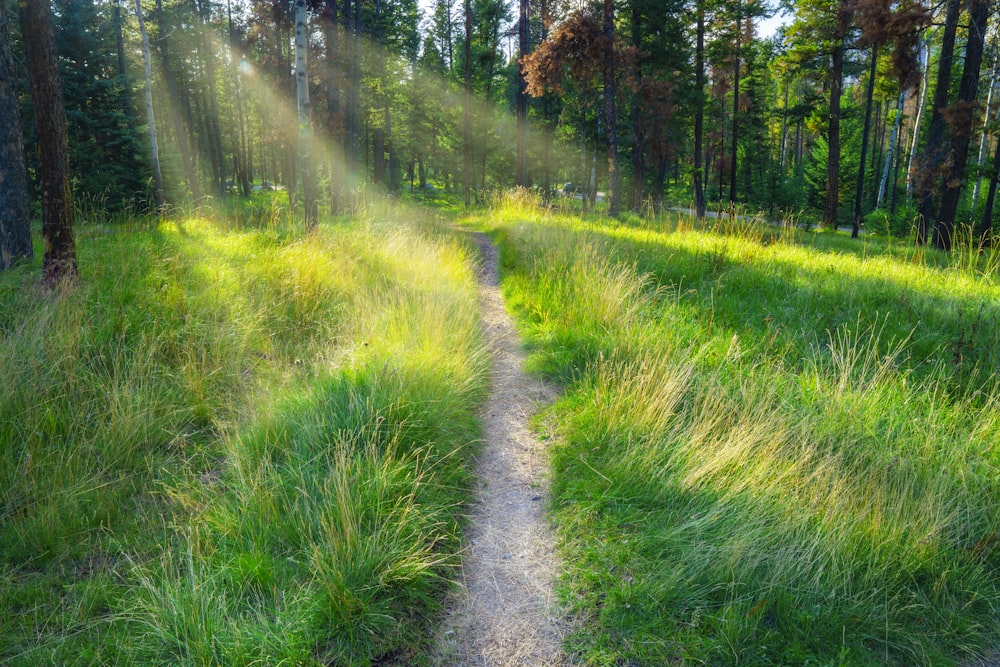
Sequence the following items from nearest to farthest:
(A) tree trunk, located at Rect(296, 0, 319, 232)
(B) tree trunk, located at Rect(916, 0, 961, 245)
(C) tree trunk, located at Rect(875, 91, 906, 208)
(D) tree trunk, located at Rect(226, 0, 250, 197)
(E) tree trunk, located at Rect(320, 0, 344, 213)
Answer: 1. (A) tree trunk, located at Rect(296, 0, 319, 232)
2. (B) tree trunk, located at Rect(916, 0, 961, 245)
3. (E) tree trunk, located at Rect(320, 0, 344, 213)
4. (C) tree trunk, located at Rect(875, 91, 906, 208)
5. (D) tree trunk, located at Rect(226, 0, 250, 197)

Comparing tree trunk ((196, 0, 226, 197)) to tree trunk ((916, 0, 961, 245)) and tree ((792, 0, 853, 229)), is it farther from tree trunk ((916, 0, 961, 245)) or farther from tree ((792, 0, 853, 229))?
tree trunk ((916, 0, 961, 245))

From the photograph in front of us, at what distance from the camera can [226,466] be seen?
3641 mm

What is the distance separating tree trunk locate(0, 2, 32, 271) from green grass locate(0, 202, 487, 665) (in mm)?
2015

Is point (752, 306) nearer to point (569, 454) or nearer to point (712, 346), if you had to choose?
point (712, 346)

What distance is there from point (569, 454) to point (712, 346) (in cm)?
197

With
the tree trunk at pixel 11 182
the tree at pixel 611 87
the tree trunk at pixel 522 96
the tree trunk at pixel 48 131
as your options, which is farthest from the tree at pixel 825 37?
the tree trunk at pixel 11 182

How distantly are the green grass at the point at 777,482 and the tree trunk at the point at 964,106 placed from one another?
9.04 m

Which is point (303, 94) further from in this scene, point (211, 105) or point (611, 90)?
point (211, 105)

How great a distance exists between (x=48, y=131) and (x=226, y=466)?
230 inches

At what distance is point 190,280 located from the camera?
20.6 feet

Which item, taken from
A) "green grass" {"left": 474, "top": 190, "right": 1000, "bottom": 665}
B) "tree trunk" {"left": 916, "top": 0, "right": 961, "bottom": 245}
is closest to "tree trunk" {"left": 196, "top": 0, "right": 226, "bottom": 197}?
"tree trunk" {"left": 916, "top": 0, "right": 961, "bottom": 245}

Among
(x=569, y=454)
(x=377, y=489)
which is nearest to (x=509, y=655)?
(x=377, y=489)

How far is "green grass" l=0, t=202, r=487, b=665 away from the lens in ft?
7.45

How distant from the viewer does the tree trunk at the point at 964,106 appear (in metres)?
11.7
